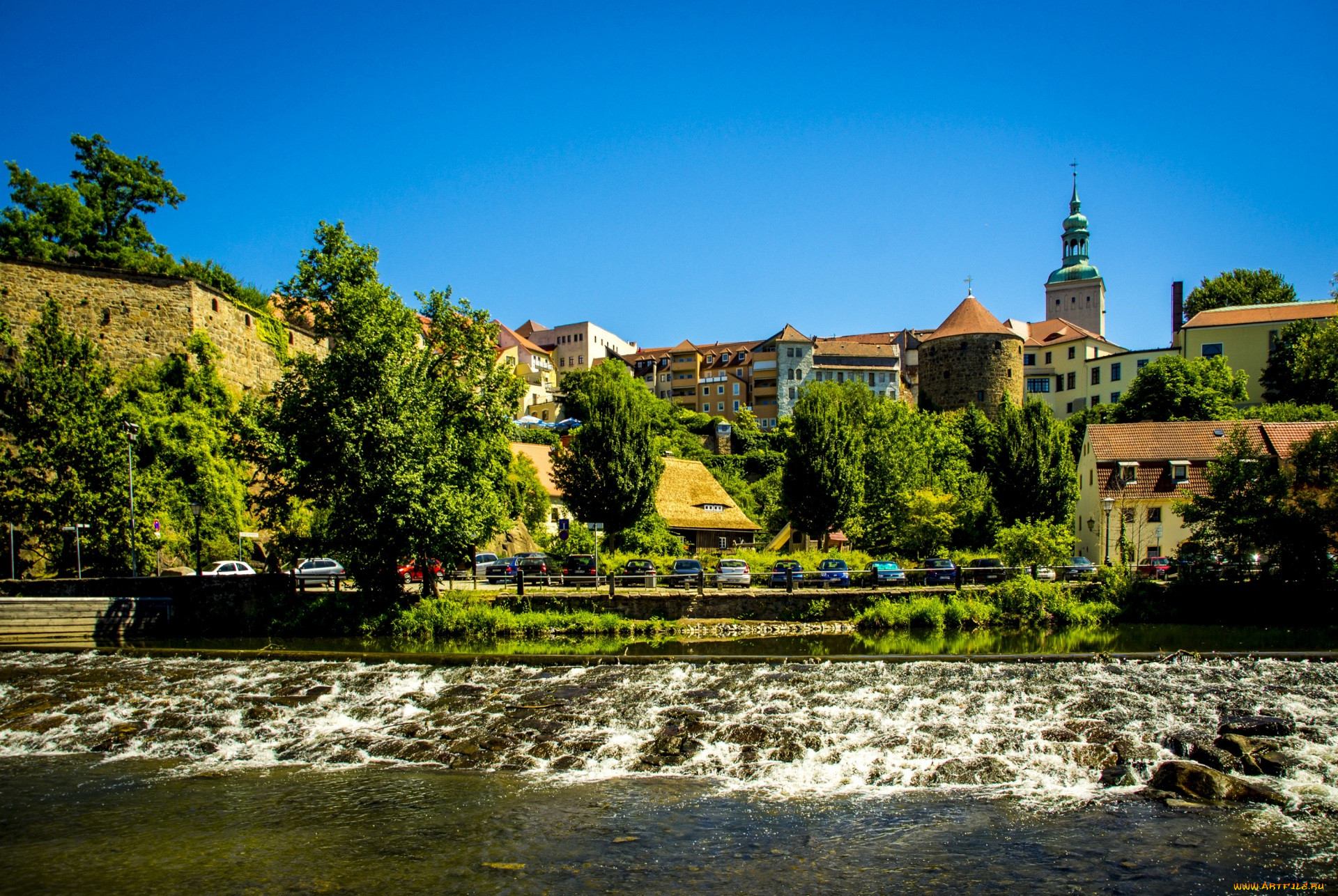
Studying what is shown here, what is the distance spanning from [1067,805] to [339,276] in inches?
1242

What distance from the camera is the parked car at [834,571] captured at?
3294 centimetres

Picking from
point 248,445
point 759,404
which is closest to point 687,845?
point 248,445

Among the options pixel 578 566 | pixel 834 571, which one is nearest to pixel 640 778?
pixel 834 571

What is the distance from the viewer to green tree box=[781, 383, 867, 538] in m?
46.9

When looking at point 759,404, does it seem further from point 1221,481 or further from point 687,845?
point 687,845

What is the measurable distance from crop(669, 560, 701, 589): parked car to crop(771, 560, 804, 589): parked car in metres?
2.96

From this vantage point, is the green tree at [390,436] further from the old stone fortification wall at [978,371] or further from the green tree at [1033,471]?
the old stone fortification wall at [978,371]

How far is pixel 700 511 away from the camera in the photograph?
50.9 metres

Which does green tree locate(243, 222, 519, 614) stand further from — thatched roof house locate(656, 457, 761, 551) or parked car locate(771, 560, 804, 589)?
thatched roof house locate(656, 457, 761, 551)

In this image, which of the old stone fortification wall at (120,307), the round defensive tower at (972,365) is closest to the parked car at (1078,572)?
the old stone fortification wall at (120,307)

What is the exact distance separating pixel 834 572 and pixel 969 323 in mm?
70240

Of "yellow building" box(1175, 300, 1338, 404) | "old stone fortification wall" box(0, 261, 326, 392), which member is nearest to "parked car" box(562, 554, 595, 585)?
"old stone fortification wall" box(0, 261, 326, 392)

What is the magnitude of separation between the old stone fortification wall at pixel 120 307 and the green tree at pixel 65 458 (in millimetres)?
5679

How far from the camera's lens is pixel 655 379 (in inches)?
4811
